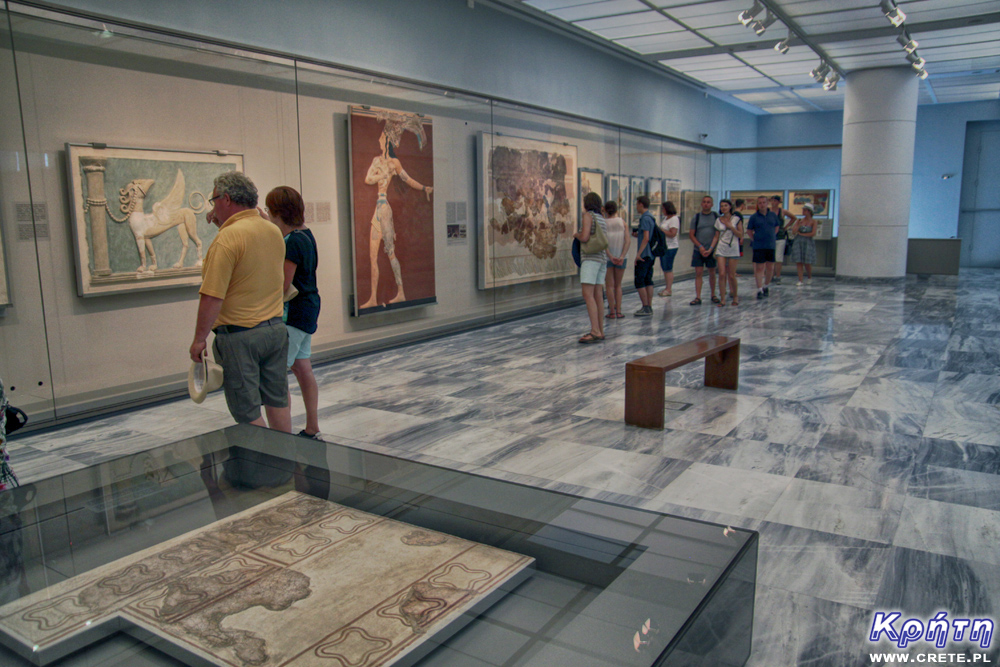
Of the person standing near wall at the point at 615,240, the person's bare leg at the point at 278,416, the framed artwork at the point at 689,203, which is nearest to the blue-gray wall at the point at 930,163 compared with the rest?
the framed artwork at the point at 689,203

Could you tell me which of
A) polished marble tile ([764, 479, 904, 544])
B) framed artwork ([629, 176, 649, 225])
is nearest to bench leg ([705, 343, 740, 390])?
polished marble tile ([764, 479, 904, 544])

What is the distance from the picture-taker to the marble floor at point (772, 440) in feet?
11.8

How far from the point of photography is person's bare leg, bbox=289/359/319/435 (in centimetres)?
564

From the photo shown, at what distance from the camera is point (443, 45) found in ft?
37.6

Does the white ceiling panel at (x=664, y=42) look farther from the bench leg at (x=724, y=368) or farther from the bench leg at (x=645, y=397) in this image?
the bench leg at (x=645, y=397)

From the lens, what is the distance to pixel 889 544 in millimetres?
3971

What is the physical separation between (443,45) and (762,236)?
7373 millimetres

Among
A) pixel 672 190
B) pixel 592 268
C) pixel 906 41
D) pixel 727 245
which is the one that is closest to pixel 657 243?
pixel 727 245

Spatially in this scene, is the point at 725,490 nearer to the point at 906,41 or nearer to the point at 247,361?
the point at 247,361

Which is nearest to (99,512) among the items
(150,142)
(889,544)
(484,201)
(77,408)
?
(889,544)

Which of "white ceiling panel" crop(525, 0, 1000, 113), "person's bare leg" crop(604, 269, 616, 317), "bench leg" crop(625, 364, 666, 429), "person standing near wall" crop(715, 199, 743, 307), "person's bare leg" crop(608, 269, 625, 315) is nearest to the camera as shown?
"bench leg" crop(625, 364, 666, 429)

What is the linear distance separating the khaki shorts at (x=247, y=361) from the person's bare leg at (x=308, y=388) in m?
0.94

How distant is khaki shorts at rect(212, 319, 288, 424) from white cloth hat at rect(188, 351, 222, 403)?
134 millimetres

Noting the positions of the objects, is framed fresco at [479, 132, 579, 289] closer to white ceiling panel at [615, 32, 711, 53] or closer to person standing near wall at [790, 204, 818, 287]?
white ceiling panel at [615, 32, 711, 53]
